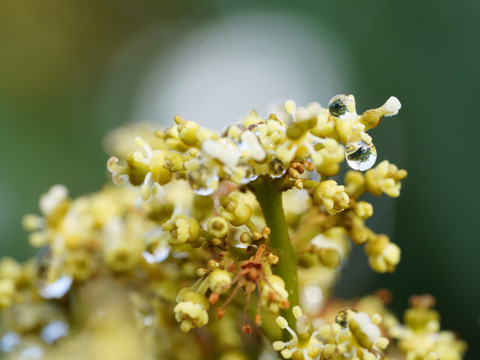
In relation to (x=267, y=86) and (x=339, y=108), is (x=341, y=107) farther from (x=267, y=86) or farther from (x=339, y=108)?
(x=267, y=86)

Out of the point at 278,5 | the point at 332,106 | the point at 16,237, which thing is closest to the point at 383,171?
the point at 332,106

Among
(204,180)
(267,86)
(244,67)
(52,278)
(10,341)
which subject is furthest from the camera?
(244,67)

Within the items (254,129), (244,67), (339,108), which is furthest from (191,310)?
(244,67)

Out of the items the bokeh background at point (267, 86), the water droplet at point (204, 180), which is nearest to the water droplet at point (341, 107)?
the water droplet at point (204, 180)

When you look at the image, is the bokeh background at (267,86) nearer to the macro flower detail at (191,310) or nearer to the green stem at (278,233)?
the green stem at (278,233)

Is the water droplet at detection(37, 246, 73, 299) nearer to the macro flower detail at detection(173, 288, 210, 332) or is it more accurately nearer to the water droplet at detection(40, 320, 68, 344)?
the water droplet at detection(40, 320, 68, 344)

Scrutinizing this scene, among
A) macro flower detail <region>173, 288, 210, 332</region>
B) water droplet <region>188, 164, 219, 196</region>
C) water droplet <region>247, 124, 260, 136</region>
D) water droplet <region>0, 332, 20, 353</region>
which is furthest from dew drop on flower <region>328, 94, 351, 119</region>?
water droplet <region>0, 332, 20, 353</region>

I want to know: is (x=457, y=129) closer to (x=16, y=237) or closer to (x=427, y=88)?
(x=427, y=88)
